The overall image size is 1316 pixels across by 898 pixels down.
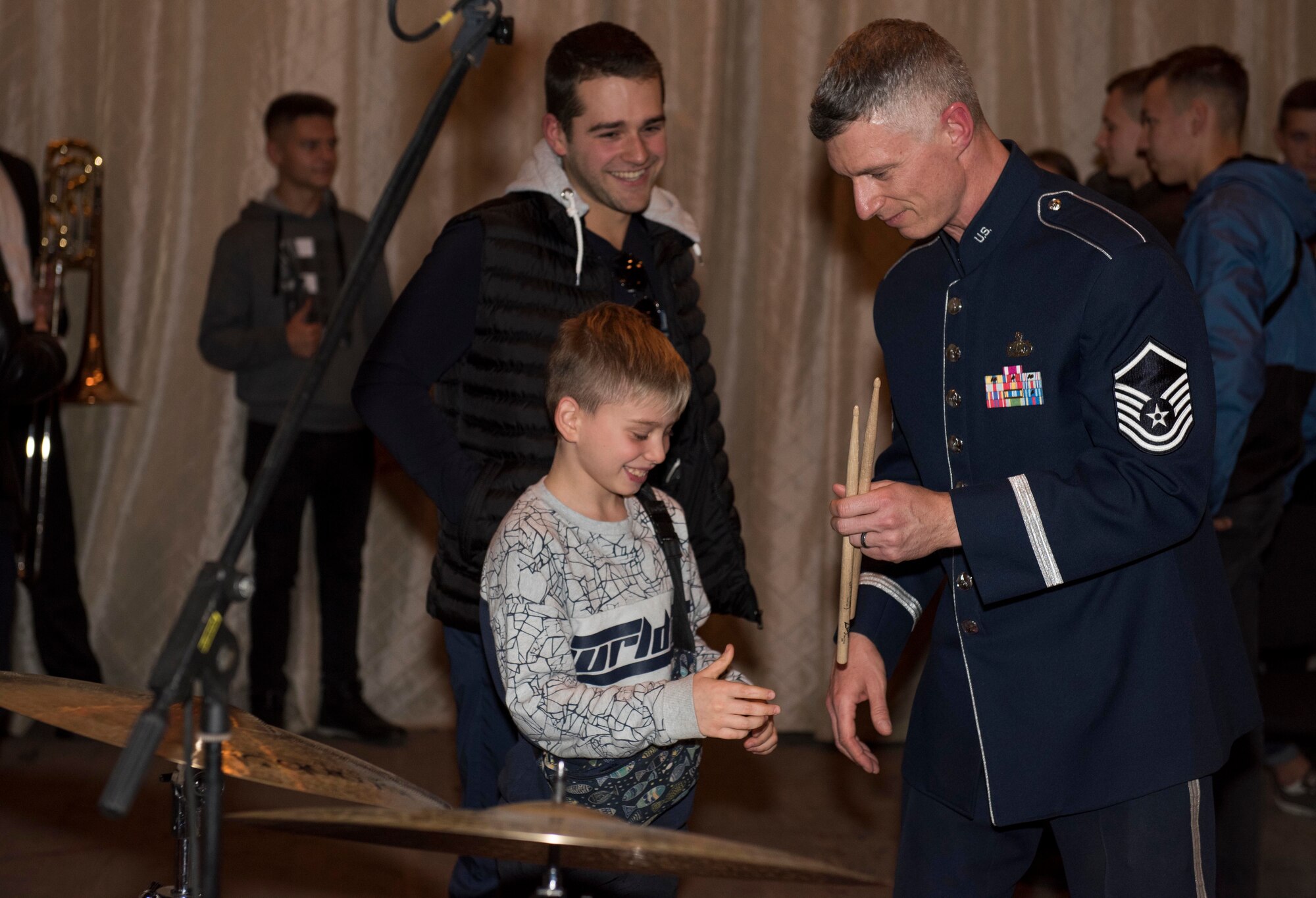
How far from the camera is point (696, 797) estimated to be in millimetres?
3627

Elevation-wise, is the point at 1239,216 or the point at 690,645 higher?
the point at 1239,216

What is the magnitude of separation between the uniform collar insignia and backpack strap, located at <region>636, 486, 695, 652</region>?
0.59 m

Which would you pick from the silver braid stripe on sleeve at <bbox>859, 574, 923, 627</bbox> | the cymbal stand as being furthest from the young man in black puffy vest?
the cymbal stand

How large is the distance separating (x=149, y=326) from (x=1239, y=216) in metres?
3.12

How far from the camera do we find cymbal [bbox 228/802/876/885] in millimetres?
1046

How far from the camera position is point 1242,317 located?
2.70 metres

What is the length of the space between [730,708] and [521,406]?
78cm

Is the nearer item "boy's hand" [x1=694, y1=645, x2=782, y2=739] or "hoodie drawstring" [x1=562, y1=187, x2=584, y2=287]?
"boy's hand" [x1=694, y1=645, x2=782, y2=739]

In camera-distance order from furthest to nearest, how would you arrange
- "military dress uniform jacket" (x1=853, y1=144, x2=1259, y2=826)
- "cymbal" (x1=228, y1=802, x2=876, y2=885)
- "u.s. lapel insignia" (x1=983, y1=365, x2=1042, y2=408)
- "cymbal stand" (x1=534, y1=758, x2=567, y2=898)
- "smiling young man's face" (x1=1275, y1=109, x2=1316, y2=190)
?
"smiling young man's face" (x1=1275, y1=109, x2=1316, y2=190), "u.s. lapel insignia" (x1=983, y1=365, x2=1042, y2=408), "military dress uniform jacket" (x1=853, y1=144, x2=1259, y2=826), "cymbal stand" (x1=534, y1=758, x2=567, y2=898), "cymbal" (x1=228, y1=802, x2=876, y2=885)

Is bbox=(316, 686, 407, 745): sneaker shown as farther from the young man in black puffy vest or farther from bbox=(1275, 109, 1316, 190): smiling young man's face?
bbox=(1275, 109, 1316, 190): smiling young man's face

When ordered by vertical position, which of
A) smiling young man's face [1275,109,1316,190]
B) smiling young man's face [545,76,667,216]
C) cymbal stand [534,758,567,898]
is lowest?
cymbal stand [534,758,567,898]

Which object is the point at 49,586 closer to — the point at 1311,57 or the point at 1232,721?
the point at 1232,721

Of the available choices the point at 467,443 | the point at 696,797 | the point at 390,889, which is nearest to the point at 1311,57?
the point at 696,797

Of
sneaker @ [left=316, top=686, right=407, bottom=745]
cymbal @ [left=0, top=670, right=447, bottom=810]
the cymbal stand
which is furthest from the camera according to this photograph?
sneaker @ [left=316, top=686, right=407, bottom=745]
